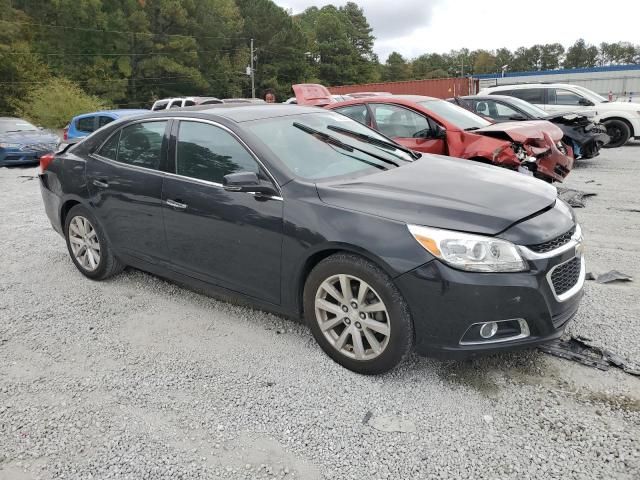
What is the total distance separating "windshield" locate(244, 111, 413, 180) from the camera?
11.5ft

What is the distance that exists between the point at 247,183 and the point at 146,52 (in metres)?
58.6

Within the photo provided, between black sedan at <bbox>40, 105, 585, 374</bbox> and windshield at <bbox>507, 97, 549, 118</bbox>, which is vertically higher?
windshield at <bbox>507, 97, 549, 118</bbox>

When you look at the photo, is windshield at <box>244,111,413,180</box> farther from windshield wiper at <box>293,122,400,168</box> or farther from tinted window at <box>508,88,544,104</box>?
tinted window at <box>508,88,544,104</box>

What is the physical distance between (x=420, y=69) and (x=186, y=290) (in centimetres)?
11794

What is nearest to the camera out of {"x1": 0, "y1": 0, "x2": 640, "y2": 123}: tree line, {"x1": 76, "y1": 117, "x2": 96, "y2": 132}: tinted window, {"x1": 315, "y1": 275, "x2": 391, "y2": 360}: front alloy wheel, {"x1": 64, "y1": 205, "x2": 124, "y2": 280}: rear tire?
{"x1": 315, "y1": 275, "x2": 391, "y2": 360}: front alloy wheel

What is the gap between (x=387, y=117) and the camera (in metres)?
7.25

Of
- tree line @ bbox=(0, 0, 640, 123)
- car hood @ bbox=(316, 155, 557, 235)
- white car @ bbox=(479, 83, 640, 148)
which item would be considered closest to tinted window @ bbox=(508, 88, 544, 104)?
white car @ bbox=(479, 83, 640, 148)

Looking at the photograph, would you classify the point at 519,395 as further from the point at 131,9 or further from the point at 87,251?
the point at 131,9

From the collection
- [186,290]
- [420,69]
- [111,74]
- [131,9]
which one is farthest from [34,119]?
[420,69]

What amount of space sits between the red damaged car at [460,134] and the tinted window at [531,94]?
6.10m

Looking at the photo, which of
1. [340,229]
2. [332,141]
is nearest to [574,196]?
[332,141]

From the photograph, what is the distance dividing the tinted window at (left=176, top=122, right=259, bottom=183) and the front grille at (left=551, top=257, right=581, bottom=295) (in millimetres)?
1926

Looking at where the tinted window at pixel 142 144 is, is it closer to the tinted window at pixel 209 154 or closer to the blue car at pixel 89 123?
the tinted window at pixel 209 154

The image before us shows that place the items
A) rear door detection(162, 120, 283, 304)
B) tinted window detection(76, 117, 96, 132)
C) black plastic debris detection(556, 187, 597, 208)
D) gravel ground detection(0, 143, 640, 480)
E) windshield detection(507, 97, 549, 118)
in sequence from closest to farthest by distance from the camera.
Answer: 1. gravel ground detection(0, 143, 640, 480)
2. rear door detection(162, 120, 283, 304)
3. black plastic debris detection(556, 187, 597, 208)
4. windshield detection(507, 97, 549, 118)
5. tinted window detection(76, 117, 96, 132)
